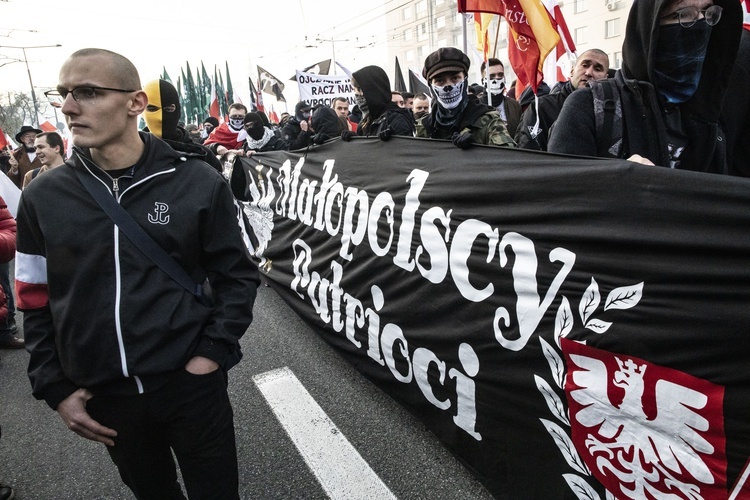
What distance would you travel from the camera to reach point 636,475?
1509mm

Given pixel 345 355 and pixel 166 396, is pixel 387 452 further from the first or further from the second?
pixel 166 396

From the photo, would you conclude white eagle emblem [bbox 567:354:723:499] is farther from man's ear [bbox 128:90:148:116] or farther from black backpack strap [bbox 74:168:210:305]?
man's ear [bbox 128:90:148:116]

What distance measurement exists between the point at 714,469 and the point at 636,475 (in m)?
0.24

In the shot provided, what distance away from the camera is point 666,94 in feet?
6.38

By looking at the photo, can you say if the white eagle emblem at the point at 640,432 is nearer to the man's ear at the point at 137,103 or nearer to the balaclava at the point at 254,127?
the man's ear at the point at 137,103

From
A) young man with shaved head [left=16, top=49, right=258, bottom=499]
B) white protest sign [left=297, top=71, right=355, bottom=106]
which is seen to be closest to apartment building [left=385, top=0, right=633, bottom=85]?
white protest sign [left=297, top=71, right=355, bottom=106]

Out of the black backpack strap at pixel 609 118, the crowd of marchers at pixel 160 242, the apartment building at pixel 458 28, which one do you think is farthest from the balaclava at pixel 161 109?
the apartment building at pixel 458 28

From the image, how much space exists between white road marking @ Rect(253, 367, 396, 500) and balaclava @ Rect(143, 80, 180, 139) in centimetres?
213

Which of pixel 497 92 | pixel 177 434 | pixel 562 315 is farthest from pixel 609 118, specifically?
pixel 497 92

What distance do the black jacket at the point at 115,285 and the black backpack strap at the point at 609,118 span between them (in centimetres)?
150

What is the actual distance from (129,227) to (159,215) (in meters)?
0.10

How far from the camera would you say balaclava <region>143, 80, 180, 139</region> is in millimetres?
3752

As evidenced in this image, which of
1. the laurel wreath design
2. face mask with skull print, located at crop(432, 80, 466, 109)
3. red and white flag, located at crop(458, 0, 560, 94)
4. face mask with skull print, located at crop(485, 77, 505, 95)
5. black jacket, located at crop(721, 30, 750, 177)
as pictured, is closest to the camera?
the laurel wreath design

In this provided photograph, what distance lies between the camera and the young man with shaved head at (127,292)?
4.79ft
